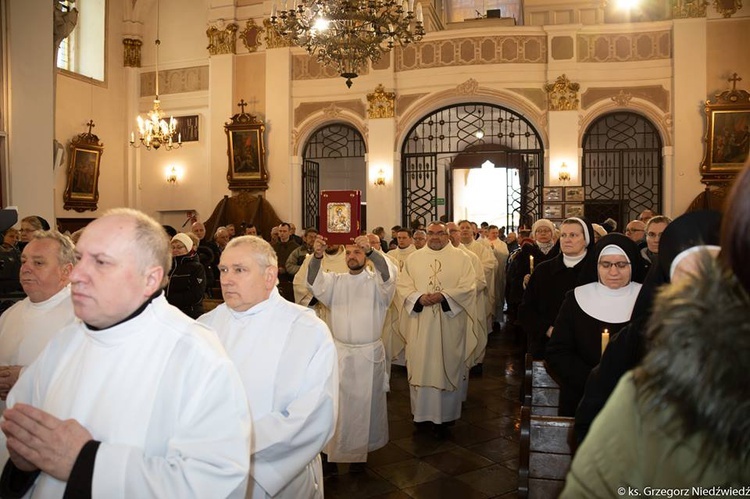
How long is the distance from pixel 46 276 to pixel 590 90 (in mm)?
14353

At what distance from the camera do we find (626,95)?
592 inches

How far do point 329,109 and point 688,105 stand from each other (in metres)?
8.89

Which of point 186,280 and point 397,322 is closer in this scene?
point 186,280

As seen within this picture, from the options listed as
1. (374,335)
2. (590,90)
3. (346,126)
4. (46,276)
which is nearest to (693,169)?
(590,90)

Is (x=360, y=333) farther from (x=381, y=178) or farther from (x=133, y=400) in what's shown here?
(x=381, y=178)

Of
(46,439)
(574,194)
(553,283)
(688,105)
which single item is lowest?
(46,439)

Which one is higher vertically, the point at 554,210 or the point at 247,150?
the point at 247,150

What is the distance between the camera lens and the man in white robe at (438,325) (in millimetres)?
6434

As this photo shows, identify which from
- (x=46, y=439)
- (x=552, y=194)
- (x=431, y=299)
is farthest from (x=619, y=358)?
(x=552, y=194)

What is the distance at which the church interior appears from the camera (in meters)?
14.7

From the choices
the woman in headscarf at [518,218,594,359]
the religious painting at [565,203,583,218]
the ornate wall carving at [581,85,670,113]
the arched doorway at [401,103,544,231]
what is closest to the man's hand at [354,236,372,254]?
the woman in headscarf at [518,218,594,359]

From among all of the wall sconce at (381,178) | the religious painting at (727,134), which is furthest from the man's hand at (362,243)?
the religious painting at (727,134)

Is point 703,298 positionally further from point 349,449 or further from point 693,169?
point 693,169

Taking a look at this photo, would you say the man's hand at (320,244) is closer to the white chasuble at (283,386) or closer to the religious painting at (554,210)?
the white chasuble at (283,386)
